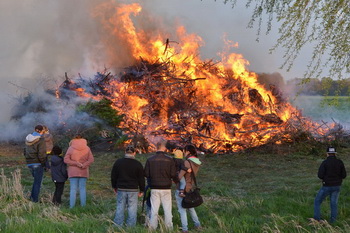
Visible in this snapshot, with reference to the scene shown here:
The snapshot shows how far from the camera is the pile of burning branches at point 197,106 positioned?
18641 millimetres

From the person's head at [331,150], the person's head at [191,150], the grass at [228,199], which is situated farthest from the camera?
the person's head at [331,150]

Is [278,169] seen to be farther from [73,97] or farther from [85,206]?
[73,97]

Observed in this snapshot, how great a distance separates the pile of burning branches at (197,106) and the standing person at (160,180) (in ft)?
39.1

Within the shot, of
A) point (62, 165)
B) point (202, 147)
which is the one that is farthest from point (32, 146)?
point (202, 147)

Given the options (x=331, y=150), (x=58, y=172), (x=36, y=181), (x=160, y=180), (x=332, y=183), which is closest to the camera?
(x=160, y=180)

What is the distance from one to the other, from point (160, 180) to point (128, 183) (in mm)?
570

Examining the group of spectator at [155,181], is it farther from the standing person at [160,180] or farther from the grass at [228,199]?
the grass at [228,199]

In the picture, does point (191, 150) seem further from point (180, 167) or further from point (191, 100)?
point (191, 100)

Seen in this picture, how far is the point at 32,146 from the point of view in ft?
29.6

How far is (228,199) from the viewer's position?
9305 mm

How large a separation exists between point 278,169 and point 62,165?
8800mm

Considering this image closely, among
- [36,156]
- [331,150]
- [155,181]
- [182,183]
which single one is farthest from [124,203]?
[331,150]

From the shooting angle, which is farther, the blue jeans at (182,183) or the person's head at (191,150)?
the person's head at (191,150)

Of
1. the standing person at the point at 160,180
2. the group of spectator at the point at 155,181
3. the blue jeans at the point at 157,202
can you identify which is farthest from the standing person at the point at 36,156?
the blue jeans at the point at 157,202
